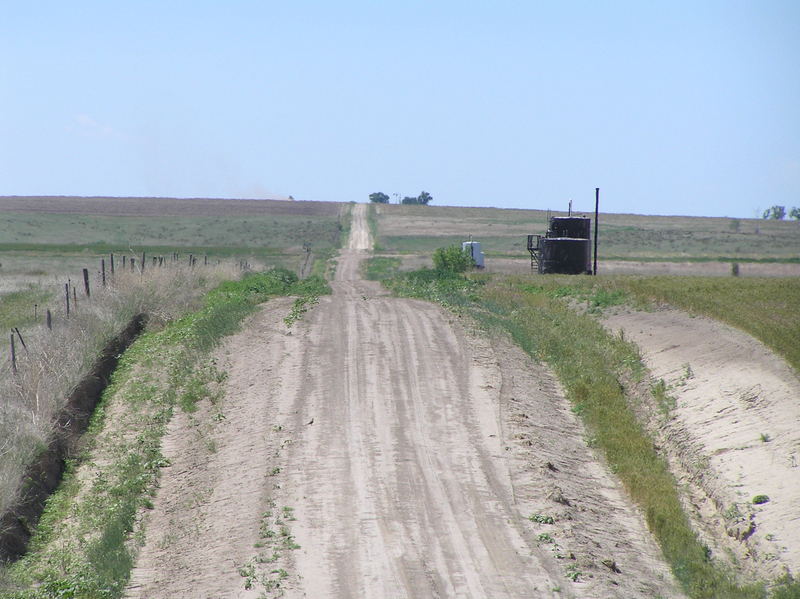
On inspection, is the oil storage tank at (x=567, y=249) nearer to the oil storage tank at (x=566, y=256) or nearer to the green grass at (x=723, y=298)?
the oil storage tank at (x=566, y=256)

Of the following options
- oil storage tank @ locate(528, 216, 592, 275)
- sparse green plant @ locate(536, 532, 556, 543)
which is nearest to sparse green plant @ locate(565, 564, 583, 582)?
sparse green plant @ locate(536, 532, 556, 543)

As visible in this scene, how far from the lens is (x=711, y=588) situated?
36.4 feet

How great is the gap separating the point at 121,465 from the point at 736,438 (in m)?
9.79

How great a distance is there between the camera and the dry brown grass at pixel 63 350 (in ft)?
50.5

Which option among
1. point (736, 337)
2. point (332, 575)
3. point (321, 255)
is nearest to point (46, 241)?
point (321, 255)

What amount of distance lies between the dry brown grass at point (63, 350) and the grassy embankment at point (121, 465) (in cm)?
81

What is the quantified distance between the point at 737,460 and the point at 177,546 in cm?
807

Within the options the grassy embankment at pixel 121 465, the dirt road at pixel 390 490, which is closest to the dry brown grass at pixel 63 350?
the grassy embankment at pixel 121 465

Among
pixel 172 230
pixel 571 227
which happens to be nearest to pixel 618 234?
pixel 172 230

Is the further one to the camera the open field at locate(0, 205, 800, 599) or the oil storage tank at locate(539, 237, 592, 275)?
the oil storage tank at locate(539, 237, 592, 275)

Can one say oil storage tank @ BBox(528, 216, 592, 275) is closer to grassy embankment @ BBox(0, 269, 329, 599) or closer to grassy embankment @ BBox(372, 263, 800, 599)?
grassy embankment @ BBox(372, 263, 800, 599)

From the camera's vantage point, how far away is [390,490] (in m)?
13.4

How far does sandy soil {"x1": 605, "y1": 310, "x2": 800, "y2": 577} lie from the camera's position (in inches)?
486

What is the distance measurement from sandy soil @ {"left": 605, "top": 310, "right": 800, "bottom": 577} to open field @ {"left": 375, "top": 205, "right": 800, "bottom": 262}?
49.7 meters
